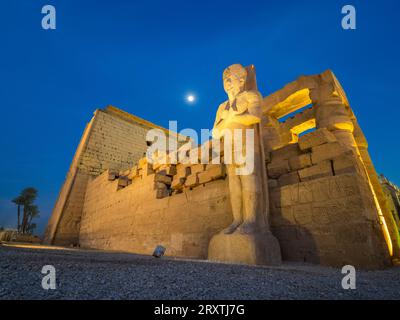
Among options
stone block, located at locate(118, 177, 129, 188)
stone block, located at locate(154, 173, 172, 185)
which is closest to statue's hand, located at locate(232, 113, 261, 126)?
stone block, located at locate(154, 173, 172, 185)

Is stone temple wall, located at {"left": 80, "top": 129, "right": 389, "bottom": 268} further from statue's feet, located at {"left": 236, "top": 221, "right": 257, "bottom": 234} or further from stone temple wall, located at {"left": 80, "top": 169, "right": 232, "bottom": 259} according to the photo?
statue's feet, located at {"left": 236, "top": 221, "right": 257, "bottom": 234}

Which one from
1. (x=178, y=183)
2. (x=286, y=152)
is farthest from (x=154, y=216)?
(x=286, y=152)

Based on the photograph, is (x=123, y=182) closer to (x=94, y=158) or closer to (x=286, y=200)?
(x=94, y=158)

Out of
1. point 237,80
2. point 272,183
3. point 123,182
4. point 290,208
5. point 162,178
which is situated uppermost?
point 237,80

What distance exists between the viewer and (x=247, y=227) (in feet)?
9.96

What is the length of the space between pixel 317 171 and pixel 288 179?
47 centimetres

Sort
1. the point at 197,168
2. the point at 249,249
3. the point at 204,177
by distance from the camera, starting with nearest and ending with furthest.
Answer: the point at 249,249 < the point at 204,177 < the point at 197,168

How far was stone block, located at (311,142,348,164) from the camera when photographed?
318 cm

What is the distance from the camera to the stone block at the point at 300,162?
11.4ft

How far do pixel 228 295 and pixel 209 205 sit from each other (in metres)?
2.97

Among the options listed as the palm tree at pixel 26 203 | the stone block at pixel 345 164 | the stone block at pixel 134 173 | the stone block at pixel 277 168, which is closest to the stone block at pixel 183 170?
the stone block at pixel 134 173

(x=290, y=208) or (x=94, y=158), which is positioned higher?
(x=94, y=158)

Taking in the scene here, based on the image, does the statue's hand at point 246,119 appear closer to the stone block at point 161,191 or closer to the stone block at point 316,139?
the stone block at point 316,139
